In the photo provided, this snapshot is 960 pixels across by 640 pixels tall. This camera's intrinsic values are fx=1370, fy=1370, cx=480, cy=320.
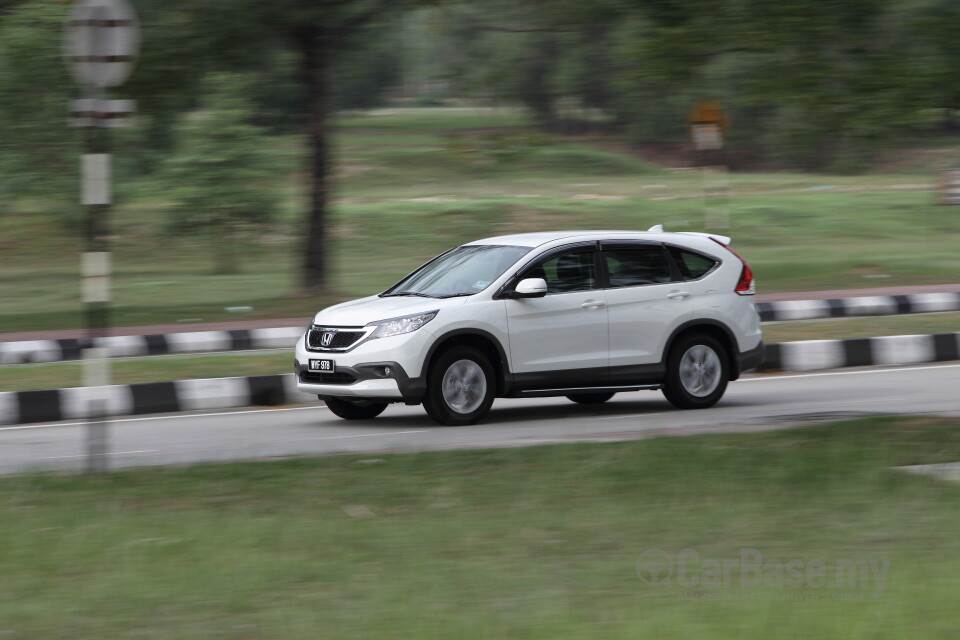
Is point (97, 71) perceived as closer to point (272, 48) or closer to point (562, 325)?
point (562, 325)

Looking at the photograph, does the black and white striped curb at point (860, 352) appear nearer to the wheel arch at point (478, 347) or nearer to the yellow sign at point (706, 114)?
the wheel arch at point (478, 347)

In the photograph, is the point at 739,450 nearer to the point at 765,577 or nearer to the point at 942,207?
the point at 765,577

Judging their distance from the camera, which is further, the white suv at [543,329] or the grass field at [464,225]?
the grass field at [464,225]

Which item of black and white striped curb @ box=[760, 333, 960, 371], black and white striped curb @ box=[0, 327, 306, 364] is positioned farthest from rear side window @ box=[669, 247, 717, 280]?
black and white striped curb @ box=[0, 327, 306, 364]

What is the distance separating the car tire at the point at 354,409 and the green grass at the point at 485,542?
9.72ft

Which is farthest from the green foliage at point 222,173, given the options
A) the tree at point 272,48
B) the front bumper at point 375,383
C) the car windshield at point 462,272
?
the front bumper at point 375,383

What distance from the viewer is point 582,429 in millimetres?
10773

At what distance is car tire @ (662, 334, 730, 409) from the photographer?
1177 cm

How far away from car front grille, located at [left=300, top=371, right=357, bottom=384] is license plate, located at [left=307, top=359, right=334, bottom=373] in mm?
33

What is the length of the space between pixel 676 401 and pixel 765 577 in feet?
20.9

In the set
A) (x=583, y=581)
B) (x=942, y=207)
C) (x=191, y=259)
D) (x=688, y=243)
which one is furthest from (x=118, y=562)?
(x=942, y=207)

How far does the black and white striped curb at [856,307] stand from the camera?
20516 mm

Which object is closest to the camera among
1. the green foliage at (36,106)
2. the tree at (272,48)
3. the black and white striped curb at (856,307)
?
the tree at (272,48)

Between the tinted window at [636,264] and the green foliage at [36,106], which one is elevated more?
the green foliage at [36,106]
